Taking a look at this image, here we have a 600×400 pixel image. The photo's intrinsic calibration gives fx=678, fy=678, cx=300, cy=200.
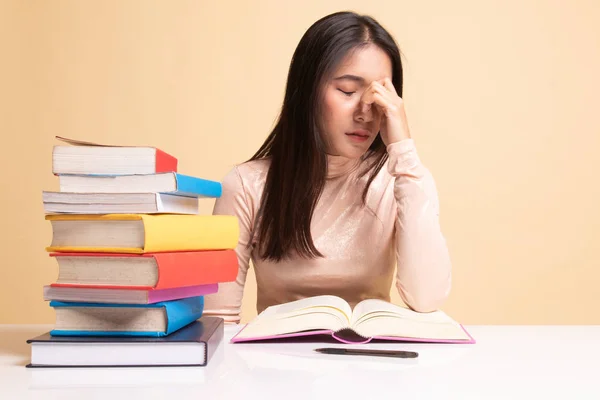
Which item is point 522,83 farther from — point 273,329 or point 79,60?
point 273,329

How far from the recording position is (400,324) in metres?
1.11

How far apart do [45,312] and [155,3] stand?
1.38 metres

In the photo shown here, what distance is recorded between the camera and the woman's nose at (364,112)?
159 cm

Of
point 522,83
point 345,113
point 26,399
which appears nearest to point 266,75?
point 522,83

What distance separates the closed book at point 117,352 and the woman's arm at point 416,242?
73 cm

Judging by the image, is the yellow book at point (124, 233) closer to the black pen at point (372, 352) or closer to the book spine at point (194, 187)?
the book spine at point (194, 187)

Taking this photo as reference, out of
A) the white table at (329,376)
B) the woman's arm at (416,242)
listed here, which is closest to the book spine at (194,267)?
the white table at (329,376)

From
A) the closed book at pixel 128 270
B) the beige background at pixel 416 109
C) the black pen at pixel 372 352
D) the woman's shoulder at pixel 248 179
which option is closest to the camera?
the closed book at pixel 128 270

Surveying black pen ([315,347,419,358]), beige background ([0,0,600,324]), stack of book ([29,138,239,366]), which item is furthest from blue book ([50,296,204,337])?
beige background ([0,0,600,324])

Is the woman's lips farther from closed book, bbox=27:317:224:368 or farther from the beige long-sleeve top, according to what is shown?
closed book, bbox=27:317:224:368

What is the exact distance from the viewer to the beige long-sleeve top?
4.98 ft

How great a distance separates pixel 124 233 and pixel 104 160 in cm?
10

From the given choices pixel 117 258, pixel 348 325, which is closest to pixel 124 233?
pixel 117 258

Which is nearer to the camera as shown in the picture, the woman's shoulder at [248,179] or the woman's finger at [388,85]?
the woman's finger at [388,85]
